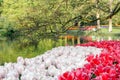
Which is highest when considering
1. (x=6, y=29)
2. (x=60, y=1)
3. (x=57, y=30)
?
(x=60, y=1)

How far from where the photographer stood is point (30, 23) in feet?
39.3

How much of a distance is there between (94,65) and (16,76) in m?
1.01

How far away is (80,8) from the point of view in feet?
35.5

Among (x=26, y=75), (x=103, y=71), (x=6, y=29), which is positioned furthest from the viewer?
(x=6, y=29)

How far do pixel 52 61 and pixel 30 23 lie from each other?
24.7ft

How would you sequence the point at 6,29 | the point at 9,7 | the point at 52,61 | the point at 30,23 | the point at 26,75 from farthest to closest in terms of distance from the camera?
1. the point at 9,7
2. the point at 6,29
3. the point at 30,23
4. the point at 52,61
5. the point at 26,75

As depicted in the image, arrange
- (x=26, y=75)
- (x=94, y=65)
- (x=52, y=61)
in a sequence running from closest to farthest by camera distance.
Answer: (x=26, y=75)
(x=94, y=65)
(x=52, y=61)

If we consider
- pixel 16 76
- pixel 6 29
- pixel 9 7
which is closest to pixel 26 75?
pixel 16 76

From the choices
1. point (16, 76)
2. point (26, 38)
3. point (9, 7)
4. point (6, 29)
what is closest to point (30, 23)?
point (26, 38)

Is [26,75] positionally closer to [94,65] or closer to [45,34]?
[94,65]

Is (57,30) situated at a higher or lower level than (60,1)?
lower

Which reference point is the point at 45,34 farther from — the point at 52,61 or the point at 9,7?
the point at 9,7

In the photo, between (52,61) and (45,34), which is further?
(45,34)

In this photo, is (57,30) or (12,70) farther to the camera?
(57,30)
